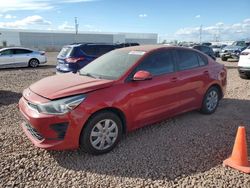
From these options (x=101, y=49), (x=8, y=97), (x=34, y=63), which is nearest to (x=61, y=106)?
(x=8, y=97)

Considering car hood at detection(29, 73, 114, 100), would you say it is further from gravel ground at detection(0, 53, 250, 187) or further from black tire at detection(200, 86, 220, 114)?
black tire at detection(200, 86, 220, 114)

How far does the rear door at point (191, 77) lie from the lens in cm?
510

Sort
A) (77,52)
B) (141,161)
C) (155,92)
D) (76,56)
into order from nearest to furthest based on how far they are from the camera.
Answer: (141,161), (155,92), (76,56), (77,52)

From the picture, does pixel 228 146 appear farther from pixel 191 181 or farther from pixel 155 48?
pixel 155 48

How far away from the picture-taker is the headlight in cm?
357

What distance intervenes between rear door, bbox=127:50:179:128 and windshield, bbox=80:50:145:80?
208 mm

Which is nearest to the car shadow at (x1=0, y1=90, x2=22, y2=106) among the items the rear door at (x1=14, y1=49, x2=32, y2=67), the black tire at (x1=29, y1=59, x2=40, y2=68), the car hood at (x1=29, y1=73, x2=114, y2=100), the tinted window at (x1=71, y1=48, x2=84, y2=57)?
the tinted window at (x1=71, y1=48, x2=84, y2=57)

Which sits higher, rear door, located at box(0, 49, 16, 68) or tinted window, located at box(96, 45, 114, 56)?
tinted window, located at box(96, 45, 114, 56)

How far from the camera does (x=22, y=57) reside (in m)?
16.6

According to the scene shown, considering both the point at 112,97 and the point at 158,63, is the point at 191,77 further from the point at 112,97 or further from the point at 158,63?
the point at 112,97

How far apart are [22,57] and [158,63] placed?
14087 millimetres

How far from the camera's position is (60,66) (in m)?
9.66

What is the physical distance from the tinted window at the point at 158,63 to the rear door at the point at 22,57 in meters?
13.9

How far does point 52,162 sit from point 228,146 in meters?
2.85
